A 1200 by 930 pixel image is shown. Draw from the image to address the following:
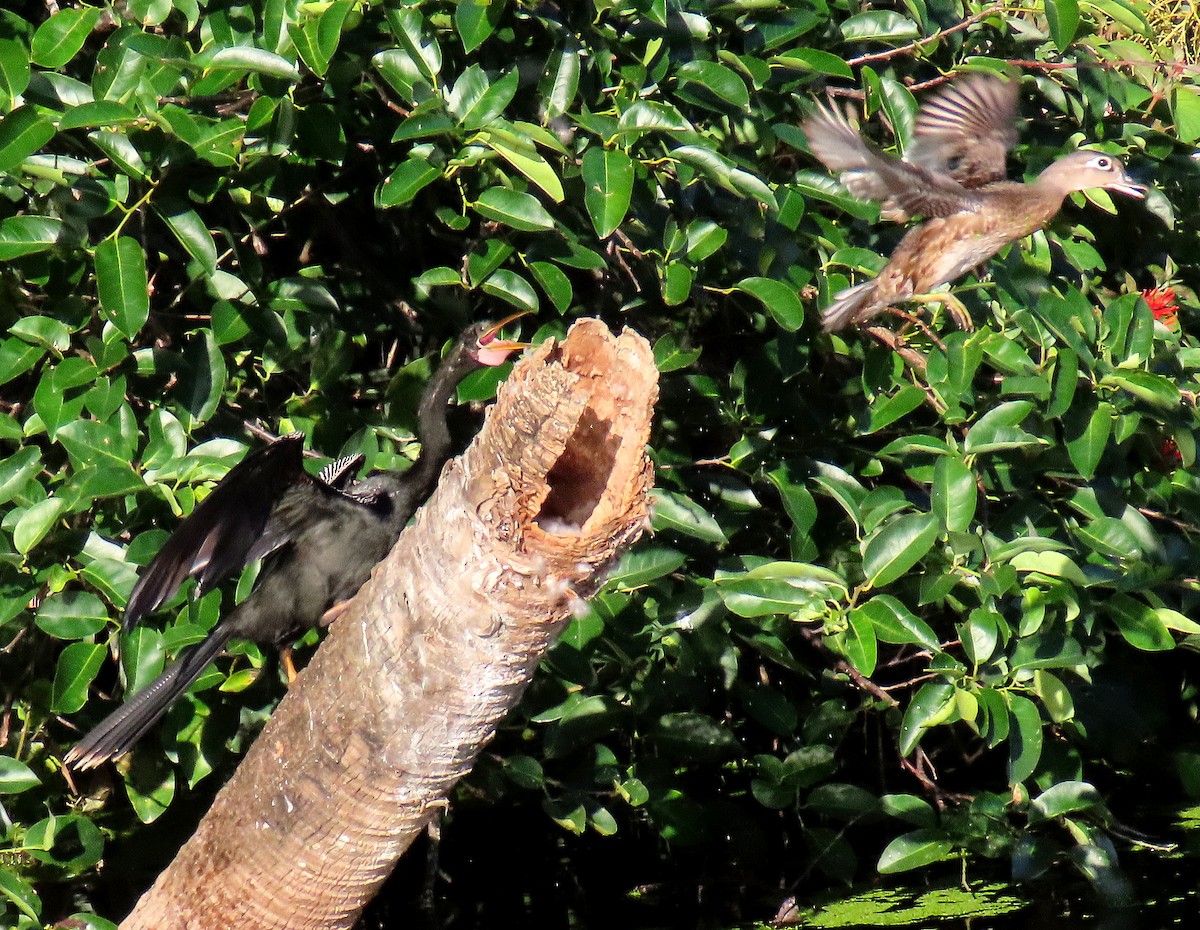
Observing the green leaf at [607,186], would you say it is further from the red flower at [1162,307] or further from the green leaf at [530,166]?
the red flower at [1162,307]

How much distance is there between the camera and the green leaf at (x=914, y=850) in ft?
11.1

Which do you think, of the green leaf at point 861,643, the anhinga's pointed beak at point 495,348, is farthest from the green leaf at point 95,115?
the green leaf at point 861,643

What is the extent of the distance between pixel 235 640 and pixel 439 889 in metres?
1.41

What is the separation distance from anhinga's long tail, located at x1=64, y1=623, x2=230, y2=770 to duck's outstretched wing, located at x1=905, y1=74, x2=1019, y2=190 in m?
2.57

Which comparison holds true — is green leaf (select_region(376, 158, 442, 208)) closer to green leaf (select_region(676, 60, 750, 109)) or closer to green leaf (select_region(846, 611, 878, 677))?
green leaf (select_region(676, 60, 750, 109))

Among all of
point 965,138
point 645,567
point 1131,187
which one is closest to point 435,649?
point 645,567

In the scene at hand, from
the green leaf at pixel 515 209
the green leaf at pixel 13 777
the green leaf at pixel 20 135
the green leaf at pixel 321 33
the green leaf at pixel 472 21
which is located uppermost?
the green leaf at pixel 20 135

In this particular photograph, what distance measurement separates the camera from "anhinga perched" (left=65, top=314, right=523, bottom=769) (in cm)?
286

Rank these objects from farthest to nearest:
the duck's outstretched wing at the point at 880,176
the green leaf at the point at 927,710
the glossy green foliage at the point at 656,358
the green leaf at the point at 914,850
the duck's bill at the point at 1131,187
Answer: the duck's bill at the point at 1131,187 < the duck's outstretched wing at the point at 880,176 < the green leaf at the point at 914,850 < the green leaf at the point at 927,710 < the glossy green foliage at the point at 656,358

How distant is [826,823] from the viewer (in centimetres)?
471

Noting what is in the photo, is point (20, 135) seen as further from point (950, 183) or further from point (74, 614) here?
point (950, 183)

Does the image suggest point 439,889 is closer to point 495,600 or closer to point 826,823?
point 826,823

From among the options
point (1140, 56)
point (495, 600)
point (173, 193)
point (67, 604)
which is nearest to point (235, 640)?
point (67, 604)

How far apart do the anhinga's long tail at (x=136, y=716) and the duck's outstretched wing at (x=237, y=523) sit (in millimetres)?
204
